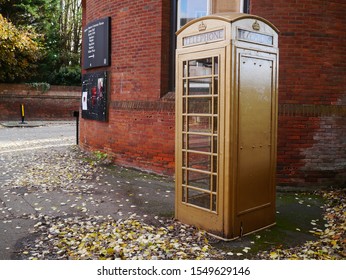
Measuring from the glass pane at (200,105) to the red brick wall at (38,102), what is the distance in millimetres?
20782

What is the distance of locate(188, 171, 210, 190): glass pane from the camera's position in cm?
502

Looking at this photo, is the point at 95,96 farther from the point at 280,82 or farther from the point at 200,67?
the point at 200,67

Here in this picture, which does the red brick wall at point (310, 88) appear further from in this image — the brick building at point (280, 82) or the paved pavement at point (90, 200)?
the paved pavement at point (90, 200)

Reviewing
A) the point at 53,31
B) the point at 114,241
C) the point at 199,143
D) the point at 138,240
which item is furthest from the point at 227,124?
the point at 53,31

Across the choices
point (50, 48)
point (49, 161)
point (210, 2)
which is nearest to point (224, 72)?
point (210, 2)

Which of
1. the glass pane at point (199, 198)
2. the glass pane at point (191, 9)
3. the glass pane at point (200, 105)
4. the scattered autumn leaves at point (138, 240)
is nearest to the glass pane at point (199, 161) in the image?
the glass pane at point (199, 198)

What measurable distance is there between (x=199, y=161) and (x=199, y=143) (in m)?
0.25

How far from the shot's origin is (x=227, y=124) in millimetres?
4586

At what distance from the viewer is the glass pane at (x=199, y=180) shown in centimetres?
502

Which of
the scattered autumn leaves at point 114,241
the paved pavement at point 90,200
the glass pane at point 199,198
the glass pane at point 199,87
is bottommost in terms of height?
the scattered autumn leaves at point 114,241

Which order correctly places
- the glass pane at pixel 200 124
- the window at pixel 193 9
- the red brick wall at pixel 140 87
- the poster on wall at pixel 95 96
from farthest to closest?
the poster on wall at pixel 95 96 → the red brick wall at pixel 140 87 → the window at pixel 193 9 → the glass pane at pixel 200 124

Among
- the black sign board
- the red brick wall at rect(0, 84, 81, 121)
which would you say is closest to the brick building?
the black sign board

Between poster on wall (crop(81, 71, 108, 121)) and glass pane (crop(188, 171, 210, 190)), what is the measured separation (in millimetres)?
5045
